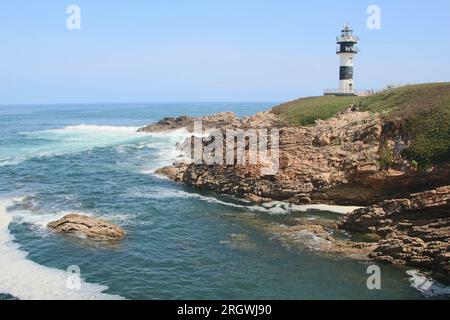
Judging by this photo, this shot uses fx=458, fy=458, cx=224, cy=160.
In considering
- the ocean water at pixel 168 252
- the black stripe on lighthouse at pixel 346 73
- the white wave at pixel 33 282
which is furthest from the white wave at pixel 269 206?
the black stripe on lighthouse at pixel 346 73

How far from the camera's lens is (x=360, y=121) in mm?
39094

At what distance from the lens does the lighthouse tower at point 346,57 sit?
208 feet

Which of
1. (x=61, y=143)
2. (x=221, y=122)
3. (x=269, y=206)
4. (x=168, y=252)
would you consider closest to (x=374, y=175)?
(x=269, y=206)

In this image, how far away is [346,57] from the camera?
2517 inches

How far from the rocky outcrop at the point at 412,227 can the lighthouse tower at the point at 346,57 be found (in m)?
36.6

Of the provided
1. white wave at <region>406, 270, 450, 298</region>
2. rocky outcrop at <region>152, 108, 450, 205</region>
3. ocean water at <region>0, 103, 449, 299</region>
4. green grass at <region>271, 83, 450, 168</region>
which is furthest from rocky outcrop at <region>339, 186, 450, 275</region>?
green grass at <region>271, 83, 450, 168</region>

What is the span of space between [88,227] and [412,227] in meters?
19.8

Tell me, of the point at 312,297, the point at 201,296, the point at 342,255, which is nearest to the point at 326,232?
the point at 342,255

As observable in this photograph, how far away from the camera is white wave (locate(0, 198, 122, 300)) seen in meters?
21.3

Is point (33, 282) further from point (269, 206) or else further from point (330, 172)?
point (330, 172)

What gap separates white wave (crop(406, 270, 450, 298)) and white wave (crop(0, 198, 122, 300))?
14.3 meters

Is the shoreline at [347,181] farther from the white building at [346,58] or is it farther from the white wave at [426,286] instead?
the white building at [346,58]
